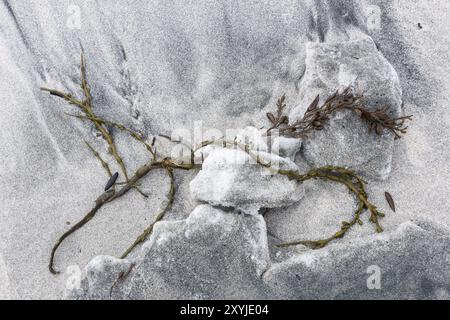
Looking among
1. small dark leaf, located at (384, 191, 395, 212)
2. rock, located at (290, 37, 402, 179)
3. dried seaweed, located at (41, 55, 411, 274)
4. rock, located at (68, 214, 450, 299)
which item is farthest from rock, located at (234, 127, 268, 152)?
small dark leaf, located at (384, 191, 395, 212)

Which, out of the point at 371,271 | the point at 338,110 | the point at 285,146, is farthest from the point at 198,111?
the point at 371,271

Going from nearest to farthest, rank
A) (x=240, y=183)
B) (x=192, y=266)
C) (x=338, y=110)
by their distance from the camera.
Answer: (x=192, y=266), (x=240, y=183), (x=338, y=110)

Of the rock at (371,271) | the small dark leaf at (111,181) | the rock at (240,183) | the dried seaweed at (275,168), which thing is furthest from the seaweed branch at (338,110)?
the small dark leaf at (111,181)

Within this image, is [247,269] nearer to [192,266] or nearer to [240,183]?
[192,266]

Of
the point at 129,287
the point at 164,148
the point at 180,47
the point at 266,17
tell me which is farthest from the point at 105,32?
the point at 129,287

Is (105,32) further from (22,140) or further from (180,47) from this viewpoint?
(22,140)

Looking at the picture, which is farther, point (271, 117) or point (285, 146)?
point (271, 117)
